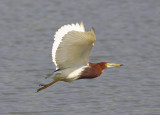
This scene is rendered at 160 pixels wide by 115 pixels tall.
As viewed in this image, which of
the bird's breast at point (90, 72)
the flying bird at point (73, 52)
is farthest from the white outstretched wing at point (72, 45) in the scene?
the bird's breast at point (90, 72)

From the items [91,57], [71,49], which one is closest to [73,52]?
[71,49]

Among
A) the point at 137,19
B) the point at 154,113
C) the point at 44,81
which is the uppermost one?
the point at 137,19

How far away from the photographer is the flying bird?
7.21 m

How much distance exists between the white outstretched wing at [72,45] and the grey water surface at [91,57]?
0.90 meters

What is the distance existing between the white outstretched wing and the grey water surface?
0.90 meters

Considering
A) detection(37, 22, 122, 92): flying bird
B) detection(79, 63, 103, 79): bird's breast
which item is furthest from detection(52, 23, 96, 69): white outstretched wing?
detection(79, 63, 103, 79): bird's breast

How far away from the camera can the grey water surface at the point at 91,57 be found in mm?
8609

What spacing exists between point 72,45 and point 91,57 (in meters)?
3.44

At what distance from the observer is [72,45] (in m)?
7.41

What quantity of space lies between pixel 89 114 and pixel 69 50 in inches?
48.6

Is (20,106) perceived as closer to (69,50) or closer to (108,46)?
(69,50)

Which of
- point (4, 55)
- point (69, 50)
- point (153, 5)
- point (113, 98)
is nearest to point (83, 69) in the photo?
point (69, 50)

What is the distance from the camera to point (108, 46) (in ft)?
37.6

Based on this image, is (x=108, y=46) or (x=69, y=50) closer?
→ (x=69, y=50)
